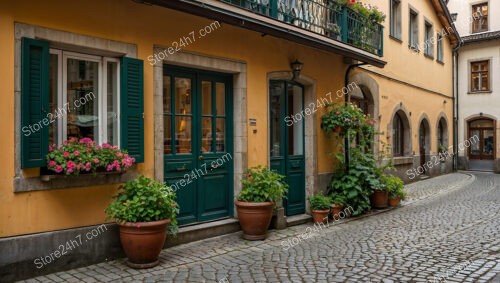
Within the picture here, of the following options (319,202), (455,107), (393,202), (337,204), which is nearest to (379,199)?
(393,202)

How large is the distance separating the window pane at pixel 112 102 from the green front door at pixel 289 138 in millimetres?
3394

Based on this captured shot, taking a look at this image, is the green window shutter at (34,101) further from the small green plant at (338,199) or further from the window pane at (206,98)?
the small green plant at (338,199)

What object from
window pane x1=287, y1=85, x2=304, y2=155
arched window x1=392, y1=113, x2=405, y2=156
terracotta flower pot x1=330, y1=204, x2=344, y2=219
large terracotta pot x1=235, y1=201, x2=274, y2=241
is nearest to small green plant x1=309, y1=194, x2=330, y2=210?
terracotta flower pot x1=330, y1=204, x2=344, y2=219

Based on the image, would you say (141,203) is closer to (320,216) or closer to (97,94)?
(97,94)

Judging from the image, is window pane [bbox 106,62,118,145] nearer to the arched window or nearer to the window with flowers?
the window with flowers

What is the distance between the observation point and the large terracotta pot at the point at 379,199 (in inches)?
398

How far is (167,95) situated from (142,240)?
246 centimetres

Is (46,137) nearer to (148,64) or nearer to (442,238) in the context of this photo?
(148,64)

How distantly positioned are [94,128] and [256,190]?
2700mm

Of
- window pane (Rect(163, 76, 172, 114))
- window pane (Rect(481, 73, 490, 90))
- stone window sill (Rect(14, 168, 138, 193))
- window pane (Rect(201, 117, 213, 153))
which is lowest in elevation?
stone window sill (Rect(14, 168, 138, 193))

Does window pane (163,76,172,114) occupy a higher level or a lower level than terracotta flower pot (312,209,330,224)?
higher

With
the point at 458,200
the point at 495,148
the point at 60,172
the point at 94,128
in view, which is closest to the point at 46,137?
the point at 60,172

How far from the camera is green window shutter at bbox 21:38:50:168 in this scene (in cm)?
491

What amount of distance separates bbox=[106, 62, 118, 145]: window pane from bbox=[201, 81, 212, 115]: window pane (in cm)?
170
